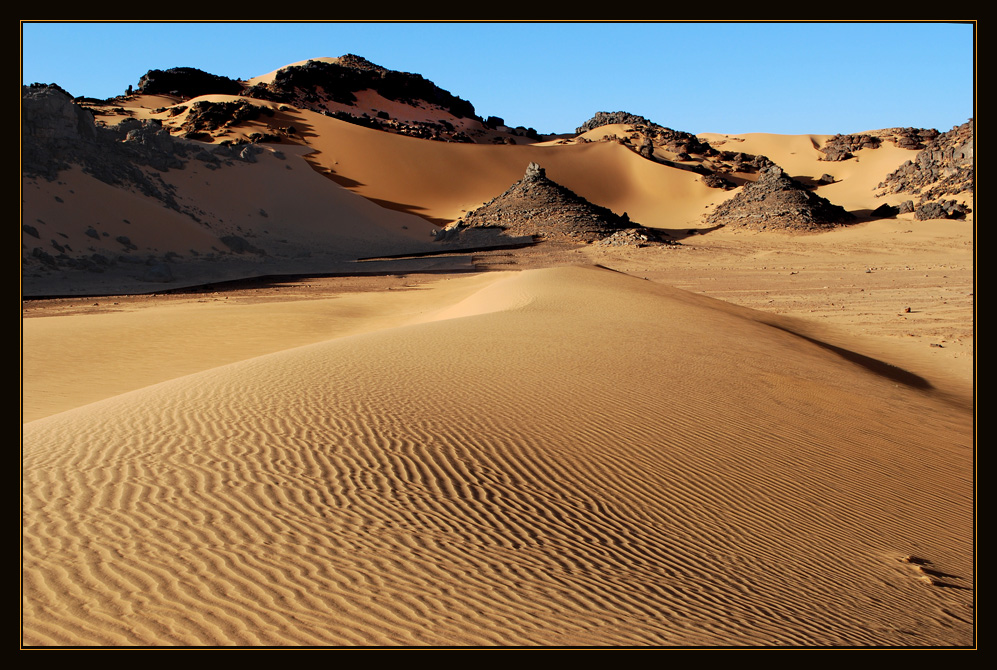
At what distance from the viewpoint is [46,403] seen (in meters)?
10.6

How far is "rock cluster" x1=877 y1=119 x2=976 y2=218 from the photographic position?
4297 centimetres

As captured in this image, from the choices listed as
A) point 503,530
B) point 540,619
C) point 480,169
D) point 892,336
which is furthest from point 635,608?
point 480,169

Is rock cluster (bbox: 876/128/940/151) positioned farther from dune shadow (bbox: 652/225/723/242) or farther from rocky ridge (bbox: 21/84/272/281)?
rocky ridge (bbox: 21/84/272/281)

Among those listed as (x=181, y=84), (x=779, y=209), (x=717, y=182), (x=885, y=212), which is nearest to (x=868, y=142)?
(x=717, y=182)

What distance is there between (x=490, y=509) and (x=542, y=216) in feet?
119

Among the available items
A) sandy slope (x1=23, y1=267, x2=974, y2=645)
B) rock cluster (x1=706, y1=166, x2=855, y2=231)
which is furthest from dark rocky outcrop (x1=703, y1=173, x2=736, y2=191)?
sandy slope (x1=23, y1=267, x2=974, y2=645)

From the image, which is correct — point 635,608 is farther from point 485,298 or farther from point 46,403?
point 485,298

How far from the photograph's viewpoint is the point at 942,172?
45.6m

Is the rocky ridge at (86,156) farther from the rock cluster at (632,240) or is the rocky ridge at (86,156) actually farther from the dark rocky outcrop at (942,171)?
the dark rocky outcrop at (942,171)

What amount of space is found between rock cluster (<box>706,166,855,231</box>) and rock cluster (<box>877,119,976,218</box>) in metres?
5.30

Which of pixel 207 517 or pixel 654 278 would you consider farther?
pixel 654 278

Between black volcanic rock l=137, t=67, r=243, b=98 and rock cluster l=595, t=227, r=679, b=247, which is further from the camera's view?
black volcanic rock l=137, t=67, r=243, b=98

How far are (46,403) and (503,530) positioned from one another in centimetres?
895

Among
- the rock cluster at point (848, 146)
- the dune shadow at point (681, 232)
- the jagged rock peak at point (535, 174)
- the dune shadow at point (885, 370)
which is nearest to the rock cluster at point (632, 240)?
the dune shadow at point (681, 232)
